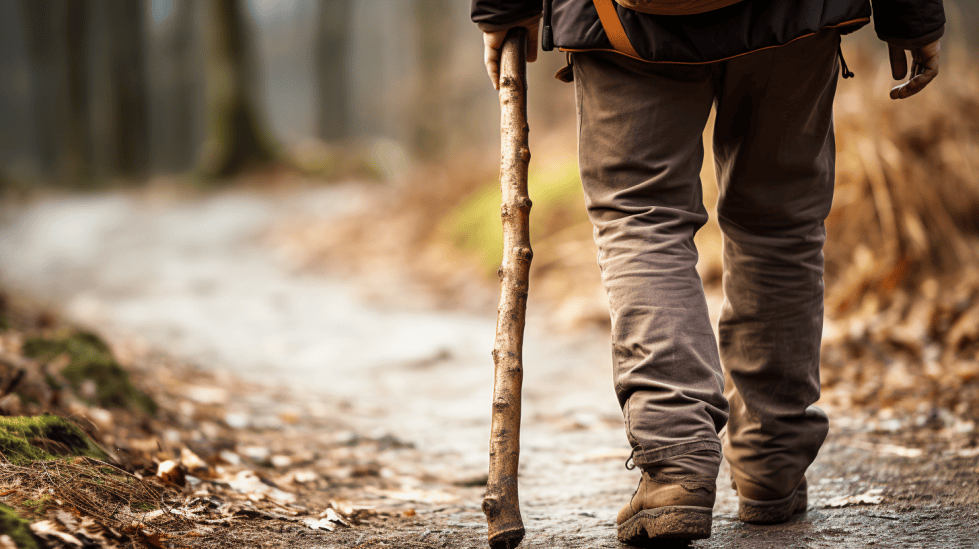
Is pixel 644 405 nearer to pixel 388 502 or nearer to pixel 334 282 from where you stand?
pixel 388 502

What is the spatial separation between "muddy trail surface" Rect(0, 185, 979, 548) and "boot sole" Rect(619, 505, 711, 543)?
19 centimetres

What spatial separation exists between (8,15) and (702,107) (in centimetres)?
4071

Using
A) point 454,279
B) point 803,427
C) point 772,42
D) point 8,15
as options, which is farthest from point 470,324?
point 8,15

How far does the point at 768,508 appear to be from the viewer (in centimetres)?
177

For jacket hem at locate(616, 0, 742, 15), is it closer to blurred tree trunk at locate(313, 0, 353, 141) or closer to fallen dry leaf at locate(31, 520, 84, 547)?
fallen dry leaf at locate(31, 520, 84, 547)

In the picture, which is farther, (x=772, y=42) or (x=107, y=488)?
(x=107, y=488)

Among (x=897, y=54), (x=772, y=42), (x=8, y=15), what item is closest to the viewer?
(x=772, y=42)

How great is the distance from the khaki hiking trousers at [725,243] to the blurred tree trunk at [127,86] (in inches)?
626

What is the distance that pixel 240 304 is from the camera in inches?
221

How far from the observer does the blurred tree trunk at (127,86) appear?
50.3 ft

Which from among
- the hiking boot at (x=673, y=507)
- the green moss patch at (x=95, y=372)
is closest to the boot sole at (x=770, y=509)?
the hiking boot at (x=673, y=507)

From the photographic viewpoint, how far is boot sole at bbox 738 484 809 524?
5.79 ft

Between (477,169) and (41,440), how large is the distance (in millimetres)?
6229

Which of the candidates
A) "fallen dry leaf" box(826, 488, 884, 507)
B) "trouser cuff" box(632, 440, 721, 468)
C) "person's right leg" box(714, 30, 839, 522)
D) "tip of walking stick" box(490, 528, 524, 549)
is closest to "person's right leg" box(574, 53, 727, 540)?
"trouser cuff" box(632, 440, 721, 468)
